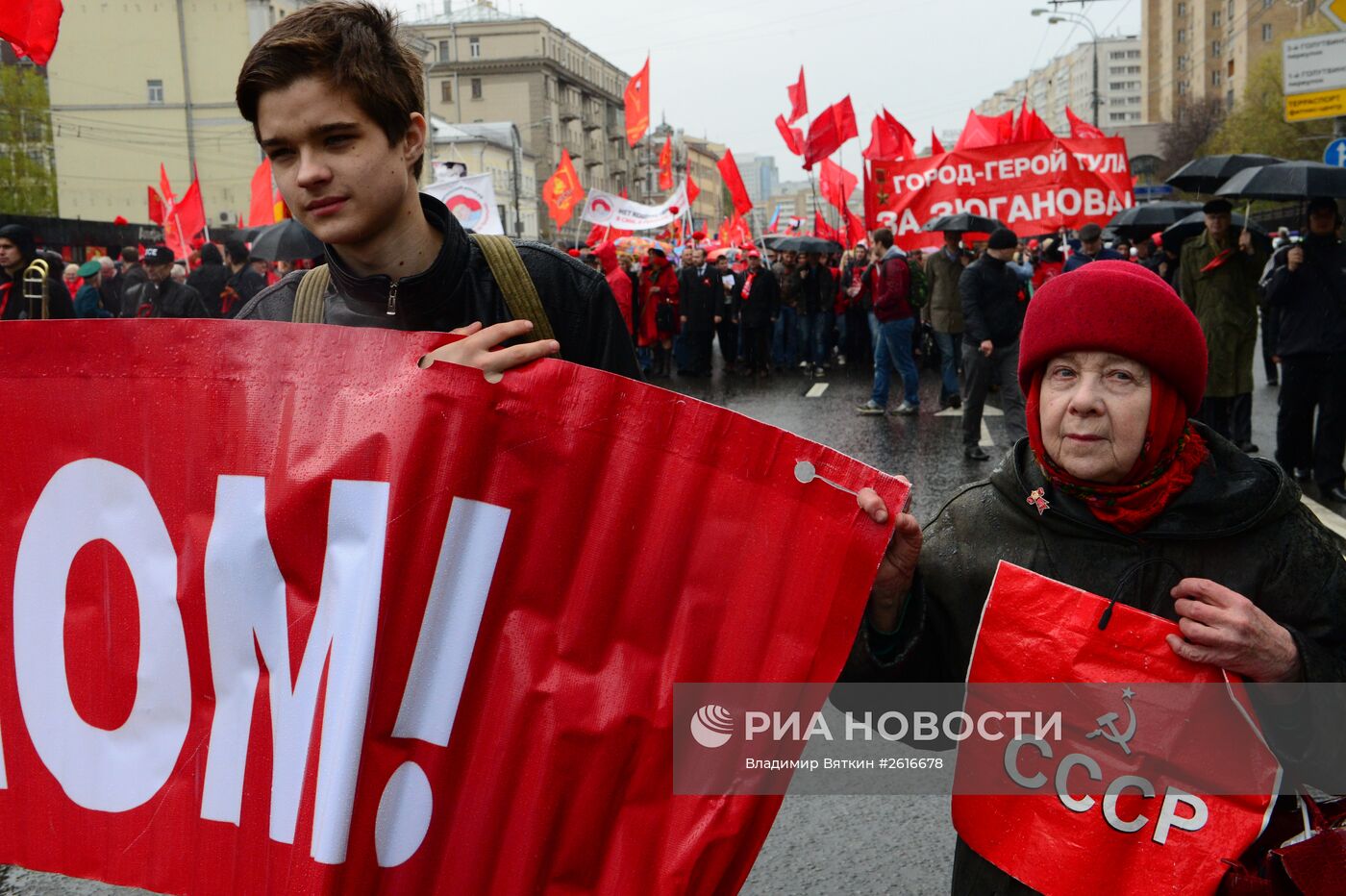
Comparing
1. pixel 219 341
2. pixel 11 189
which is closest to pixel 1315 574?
pixel 219 341

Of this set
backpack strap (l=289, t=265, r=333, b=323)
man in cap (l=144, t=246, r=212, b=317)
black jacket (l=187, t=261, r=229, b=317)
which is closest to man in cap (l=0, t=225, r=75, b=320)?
man in cap (l=144, t=246, r=212, b=317)

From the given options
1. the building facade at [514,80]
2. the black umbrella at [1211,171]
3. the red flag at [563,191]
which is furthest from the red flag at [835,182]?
the building facade at [514,80]

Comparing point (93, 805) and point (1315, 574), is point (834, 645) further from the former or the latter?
point (93, 805)

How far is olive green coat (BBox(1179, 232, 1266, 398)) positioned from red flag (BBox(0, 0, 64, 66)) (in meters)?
7.63

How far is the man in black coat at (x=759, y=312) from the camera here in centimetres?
1903

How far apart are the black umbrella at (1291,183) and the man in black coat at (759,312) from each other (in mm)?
9512

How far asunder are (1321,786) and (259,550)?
1.59m

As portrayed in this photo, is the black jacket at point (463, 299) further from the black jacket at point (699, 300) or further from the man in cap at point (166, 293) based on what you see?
the black jacket at point (699, 300)

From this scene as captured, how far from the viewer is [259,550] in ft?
6.08

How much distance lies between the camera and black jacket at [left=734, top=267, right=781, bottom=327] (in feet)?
62.3

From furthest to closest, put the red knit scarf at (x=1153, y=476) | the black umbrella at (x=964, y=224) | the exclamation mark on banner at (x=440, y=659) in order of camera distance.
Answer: the black umbrella at (x=964, y=224) → the red knit scarf at (x=1153, y=476) → the exclamation mark on banner at (x=440, y=659)

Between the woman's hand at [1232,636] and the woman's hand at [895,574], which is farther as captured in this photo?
the woman's hand at [895,574]

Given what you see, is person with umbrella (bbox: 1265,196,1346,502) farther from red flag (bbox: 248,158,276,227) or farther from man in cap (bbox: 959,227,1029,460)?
red flag (bbox: 248,158,276,227)

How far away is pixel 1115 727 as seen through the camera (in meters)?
1.87
